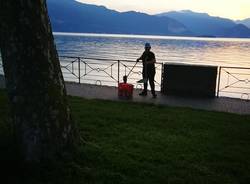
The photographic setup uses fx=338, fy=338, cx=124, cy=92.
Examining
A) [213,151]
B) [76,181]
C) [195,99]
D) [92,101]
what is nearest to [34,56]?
[76,181]

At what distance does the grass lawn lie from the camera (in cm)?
455

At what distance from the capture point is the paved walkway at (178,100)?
10.2 meters

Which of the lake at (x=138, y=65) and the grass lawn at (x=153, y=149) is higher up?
the grass lawn at (x=153, y=149)

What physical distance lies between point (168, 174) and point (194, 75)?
7.48 m

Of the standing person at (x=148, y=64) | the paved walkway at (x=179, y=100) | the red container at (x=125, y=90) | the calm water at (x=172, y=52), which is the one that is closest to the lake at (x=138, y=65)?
the calm water at (x=172, y=52)

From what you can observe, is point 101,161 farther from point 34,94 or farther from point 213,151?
point 213,151

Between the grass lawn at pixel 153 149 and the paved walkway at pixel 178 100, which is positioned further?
the paved walkway at pixel 178 100

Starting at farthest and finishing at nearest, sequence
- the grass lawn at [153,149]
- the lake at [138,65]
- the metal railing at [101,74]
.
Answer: the lake at [138,65], the metal railing at [101,74], the grass lawn at [153,149]

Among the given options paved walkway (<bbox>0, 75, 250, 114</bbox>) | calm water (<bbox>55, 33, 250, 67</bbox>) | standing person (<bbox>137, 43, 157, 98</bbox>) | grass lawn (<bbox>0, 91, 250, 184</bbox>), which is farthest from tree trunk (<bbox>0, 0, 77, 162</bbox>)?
calm water (<bbox>55, 33, 250, 67</bbox>)

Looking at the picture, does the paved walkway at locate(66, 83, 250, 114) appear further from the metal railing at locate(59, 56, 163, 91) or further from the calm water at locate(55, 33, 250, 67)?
the calm water at locate(55, 33, 250, 67)

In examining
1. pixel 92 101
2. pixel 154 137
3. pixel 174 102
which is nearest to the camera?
pixel 154 137

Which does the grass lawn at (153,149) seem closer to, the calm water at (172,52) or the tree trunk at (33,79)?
the tree trunk at (33,79)

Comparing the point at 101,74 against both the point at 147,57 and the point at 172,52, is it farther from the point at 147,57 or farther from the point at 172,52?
the point at 172,52

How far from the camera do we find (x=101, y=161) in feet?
16.2
